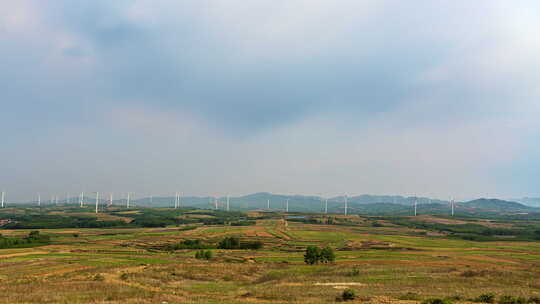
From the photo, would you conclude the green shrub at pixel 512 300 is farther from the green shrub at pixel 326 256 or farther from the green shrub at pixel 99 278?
the green shrub at pixel 99 278

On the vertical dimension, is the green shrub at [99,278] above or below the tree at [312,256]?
above

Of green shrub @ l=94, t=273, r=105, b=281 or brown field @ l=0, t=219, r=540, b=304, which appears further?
green shrub @ l=94, t=273, r=105, b=281

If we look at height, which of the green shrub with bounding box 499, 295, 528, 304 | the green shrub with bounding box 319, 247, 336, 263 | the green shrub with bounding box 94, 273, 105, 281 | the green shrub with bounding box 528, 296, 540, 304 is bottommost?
the green shrub with bounding box 319, 247, 336, 263

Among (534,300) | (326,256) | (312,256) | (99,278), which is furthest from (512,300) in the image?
(99,278)

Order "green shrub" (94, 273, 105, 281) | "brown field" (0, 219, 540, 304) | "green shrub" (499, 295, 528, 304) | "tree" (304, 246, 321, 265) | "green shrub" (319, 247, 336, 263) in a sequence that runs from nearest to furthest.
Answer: "green shrub" (499, 295, 528, 304)
"brown field" (0, 219, 540, 304)
"green shrub" (94, 273, 105, 281)
"tree" (304, 246, 321, 265)
"green shrub" (319, 247, 336, 263)

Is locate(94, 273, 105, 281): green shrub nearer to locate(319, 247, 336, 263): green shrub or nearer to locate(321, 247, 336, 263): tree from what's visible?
locate(319, 247, 336, 263): green shrub

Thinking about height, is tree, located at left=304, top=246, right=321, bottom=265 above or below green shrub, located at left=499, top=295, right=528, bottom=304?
below

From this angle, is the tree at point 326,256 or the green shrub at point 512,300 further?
the tree at point 326,256

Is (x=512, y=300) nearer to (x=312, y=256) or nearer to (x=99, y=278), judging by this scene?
(x=312, y=256)

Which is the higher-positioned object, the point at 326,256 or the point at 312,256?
the point at 312,256

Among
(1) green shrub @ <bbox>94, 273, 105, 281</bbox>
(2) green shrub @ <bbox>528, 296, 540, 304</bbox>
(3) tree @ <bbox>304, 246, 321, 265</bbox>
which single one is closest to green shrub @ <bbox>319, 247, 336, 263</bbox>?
(3) tree @ <bbox>304, 246, 321, 265</bbox>

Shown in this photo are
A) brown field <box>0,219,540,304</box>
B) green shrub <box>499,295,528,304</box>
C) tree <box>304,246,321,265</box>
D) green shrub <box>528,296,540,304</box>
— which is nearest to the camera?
green shrub <box>499,295,528,304</box>

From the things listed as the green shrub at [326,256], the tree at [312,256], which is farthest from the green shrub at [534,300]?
the green shrub at [326,256]

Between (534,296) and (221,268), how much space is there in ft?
187
